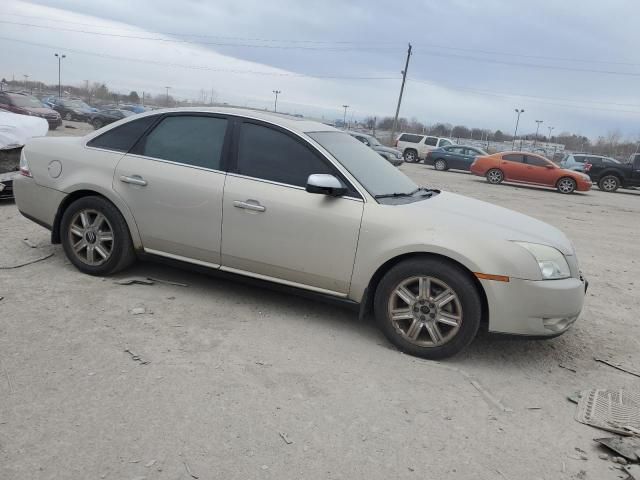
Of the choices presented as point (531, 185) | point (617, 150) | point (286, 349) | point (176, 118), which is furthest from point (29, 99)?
point (617, 150)

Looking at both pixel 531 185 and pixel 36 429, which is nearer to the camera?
pixel 36 429

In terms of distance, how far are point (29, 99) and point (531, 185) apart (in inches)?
946

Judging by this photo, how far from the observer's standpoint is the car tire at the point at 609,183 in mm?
23906

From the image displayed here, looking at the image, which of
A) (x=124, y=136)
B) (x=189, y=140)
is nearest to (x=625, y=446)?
(x=189, y=140)

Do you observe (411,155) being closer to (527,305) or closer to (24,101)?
(24,101)

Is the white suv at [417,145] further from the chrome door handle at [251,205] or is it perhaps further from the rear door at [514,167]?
the chrome door handle at [251,205]

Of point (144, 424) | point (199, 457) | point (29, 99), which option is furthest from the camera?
point (29, 99)

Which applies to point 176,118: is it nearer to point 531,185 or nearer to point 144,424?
point 144,424

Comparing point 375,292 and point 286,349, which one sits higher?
point 375,292

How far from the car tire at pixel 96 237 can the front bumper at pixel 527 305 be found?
3088 mm

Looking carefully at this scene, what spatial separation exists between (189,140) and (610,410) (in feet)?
12.3

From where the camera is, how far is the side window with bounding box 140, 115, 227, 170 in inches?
182

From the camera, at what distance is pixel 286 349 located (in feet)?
12.7

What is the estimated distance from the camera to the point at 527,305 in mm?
3725
